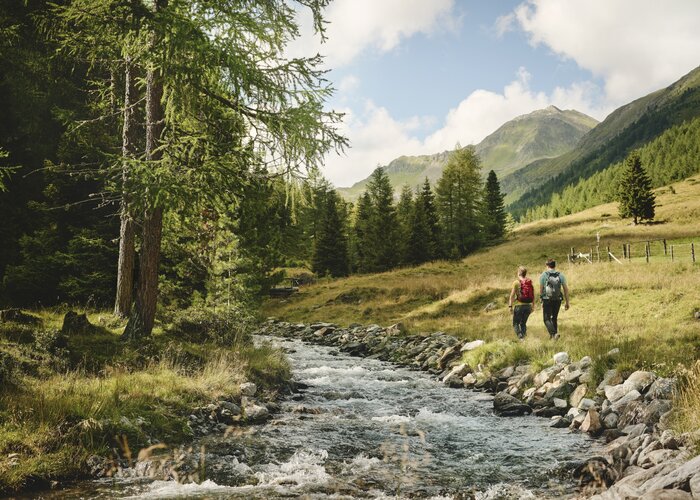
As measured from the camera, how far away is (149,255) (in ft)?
34.7

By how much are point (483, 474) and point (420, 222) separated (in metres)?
43.3

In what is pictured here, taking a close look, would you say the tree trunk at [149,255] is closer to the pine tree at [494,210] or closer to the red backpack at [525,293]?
the red backpack at [525,293]

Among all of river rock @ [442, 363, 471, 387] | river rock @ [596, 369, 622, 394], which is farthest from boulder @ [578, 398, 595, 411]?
river rock @ [442, 363, 471, 387]

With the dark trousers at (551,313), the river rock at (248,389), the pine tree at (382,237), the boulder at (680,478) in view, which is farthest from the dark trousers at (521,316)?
the pine tree at (382,237)

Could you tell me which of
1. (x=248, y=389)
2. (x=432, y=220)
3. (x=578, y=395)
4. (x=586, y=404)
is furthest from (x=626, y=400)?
(x=432, y=220)

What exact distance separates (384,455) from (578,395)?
487cm

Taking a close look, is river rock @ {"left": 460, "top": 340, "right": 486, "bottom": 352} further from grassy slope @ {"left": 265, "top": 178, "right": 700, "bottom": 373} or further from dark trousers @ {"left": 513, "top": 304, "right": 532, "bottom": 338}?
dark trousers @ {"left": 513, "top": 304, "right": 532, "bottom": 338}

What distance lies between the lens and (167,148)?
10.1m

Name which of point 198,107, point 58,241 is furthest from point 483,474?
point 58,241

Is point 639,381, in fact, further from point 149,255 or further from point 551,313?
point 149,255

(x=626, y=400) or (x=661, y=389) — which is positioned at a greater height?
(x=661, y=389)

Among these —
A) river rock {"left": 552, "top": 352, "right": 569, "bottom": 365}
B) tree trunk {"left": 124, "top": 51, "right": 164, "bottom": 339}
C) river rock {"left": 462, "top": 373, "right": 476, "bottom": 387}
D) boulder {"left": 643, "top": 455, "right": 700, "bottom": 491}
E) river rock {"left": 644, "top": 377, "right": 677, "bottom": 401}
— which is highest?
tree trunk {"left": 124, "top": 51, "right": 164, "bottom": 339}

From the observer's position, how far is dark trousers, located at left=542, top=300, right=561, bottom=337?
13172mm

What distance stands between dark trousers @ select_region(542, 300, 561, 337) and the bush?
918cm
